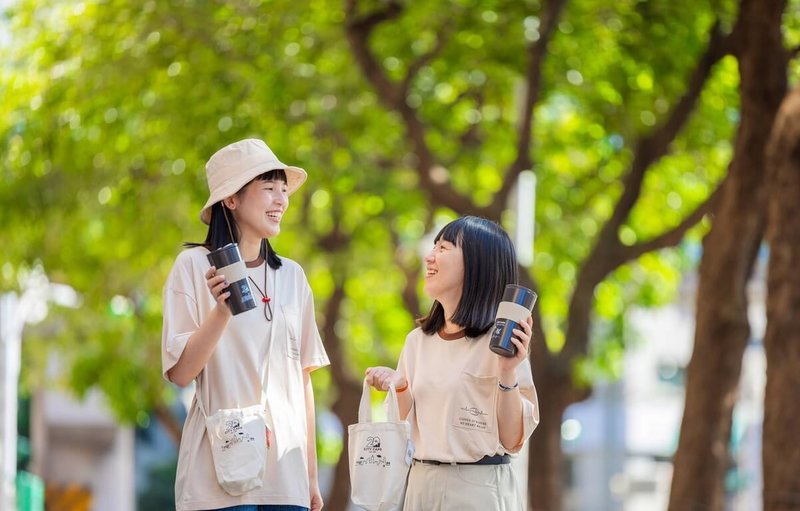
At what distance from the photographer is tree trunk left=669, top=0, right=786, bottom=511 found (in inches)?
437

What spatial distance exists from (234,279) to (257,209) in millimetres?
509

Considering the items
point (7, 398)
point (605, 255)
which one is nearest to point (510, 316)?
point (605, 255)

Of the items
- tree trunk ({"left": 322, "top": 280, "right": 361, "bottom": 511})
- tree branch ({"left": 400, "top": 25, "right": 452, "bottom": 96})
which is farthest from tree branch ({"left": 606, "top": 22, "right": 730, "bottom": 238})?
tree trunk ({"left": 322, "top": 280, "right": 361, "bottom": 511})

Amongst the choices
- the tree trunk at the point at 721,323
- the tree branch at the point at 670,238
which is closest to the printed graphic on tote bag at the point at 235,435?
the tree trunk at the point at 721,323

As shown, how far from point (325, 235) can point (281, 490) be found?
1262 cm

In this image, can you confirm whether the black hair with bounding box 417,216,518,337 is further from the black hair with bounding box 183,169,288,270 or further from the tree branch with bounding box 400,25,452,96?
the tree branch with bounding box 400,25,452,96

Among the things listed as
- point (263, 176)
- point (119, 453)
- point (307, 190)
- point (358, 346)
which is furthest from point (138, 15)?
point (119, 453)

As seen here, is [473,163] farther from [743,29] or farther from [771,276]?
[771,276]

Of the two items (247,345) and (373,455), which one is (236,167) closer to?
(247,345)

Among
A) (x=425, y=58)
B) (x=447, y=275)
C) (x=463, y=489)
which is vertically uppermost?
(x=425, y=58)

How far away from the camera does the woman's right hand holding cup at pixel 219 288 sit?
4344mm

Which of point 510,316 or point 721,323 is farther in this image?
point 721,323

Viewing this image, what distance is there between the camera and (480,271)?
496 cm

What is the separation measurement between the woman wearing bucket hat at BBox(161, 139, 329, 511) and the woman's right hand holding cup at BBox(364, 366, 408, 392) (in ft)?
0.62
